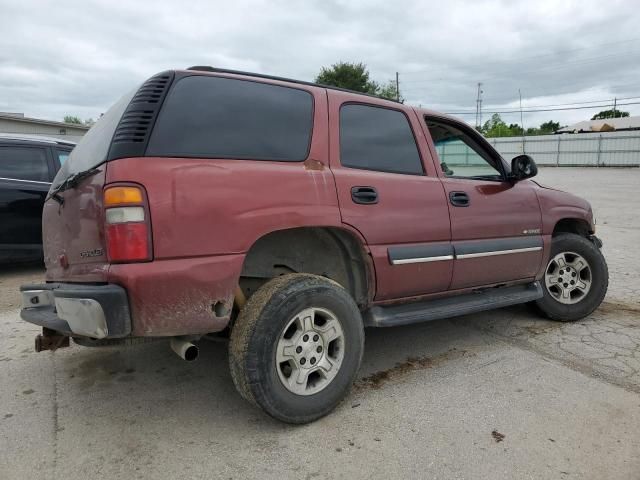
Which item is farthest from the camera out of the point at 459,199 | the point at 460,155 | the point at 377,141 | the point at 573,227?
the point at 573,227

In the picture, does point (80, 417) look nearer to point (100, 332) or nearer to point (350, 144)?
point (100, 332)

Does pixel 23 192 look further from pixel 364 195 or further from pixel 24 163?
pixel 364 195

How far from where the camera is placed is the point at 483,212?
3771 millimetres

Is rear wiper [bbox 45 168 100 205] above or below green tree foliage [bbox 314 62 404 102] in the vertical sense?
below

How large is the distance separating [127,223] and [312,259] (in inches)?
50.6

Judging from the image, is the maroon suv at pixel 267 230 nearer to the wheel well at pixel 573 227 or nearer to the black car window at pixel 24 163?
the wheel well at pixel 573 227

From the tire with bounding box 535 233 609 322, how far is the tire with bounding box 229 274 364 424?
7.99ft

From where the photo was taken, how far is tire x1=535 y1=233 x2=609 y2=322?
4.50 m

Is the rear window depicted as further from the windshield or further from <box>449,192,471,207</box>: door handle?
<box>449,192,471,207</box>: door handle

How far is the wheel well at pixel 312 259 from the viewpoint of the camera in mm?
3002

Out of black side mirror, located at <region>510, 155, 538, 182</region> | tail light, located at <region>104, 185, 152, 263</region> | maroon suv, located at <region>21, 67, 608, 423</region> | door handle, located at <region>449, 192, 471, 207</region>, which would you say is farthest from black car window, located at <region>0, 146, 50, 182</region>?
black side mirror, located at <region>510, 155, 538, 182</region>

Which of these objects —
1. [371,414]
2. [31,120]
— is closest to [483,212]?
[371,414]

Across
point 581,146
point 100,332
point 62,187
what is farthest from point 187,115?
point 581,146

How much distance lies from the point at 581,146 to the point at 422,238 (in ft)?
128
